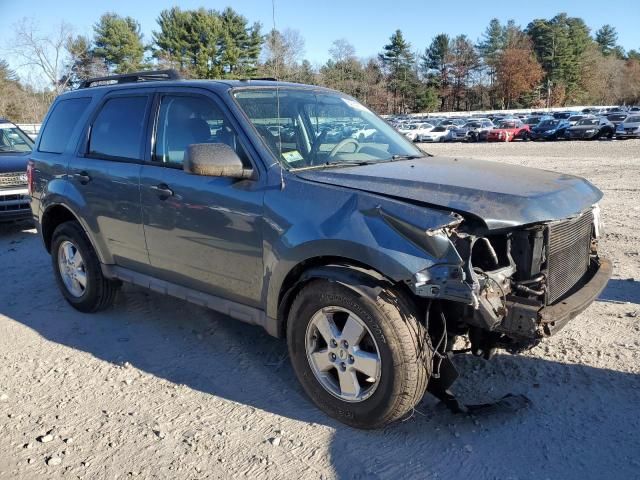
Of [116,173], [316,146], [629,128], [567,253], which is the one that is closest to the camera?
[567,253]

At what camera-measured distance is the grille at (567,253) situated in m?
3.08

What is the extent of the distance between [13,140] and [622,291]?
33.2 feet

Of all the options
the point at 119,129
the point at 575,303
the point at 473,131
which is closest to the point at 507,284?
the point at 575,303

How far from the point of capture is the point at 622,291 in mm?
5133

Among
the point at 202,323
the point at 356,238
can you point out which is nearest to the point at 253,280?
the point at 356,238

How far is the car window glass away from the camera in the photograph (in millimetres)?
3748

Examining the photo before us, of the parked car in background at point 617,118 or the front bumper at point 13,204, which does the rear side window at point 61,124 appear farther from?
the parked car in background at point 617,118

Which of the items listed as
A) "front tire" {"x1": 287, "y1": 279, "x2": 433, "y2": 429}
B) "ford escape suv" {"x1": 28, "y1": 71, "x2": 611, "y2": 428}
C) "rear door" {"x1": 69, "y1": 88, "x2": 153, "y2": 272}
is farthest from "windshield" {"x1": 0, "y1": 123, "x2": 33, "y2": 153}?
"front tire" {"x1": 287, "y1": 279, "x2": 433, "y2": 429}

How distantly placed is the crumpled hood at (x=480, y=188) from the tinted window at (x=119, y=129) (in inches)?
65.6

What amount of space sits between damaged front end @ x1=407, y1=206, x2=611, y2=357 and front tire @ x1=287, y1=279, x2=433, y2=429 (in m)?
0.22

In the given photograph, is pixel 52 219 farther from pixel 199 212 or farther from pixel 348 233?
pixel 348 233

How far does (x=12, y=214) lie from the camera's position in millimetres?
8711

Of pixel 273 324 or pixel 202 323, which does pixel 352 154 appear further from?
pixel 202 323

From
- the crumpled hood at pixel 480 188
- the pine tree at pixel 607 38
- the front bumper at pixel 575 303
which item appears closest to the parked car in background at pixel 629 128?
the front bumper at pixel 575 303
